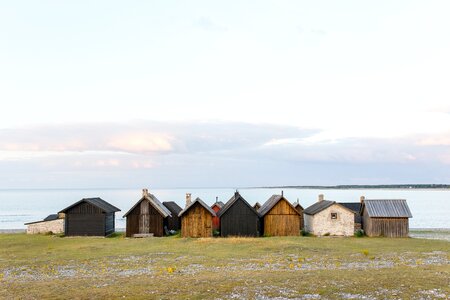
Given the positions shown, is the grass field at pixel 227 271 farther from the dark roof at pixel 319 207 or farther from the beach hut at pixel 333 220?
the dark roof at pixel 319 207

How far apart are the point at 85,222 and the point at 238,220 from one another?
21000 mm

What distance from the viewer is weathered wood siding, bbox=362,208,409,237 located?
57.8m

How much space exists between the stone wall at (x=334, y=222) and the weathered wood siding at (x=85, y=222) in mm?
28922

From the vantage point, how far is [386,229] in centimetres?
5794

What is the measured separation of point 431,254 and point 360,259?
8.03 metres

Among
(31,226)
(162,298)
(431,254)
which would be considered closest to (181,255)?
(162,298)

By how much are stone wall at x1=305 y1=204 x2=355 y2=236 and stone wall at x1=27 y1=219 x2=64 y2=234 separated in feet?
120

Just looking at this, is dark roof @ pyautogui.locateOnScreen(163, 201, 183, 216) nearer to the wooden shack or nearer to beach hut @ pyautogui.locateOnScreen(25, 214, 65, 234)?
the wooden shack

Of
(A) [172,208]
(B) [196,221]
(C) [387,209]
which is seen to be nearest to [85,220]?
(B) [196,221]

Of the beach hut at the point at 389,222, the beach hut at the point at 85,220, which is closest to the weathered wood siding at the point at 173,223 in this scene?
the beach hut at the point at 85,220

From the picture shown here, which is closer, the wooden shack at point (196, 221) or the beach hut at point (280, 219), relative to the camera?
the wooden shack at point (196, 221)

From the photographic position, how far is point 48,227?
212 ft

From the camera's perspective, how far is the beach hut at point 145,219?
59.1m

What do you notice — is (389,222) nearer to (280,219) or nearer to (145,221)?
(280,219)
